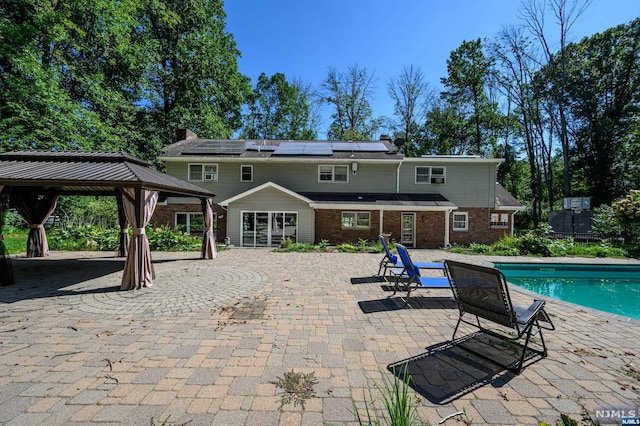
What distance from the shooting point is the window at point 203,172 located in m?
17.7

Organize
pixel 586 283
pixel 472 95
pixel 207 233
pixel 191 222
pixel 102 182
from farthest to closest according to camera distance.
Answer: pixel 472 95, pixel 191 222, pixel 207 233, pixel 586 283, pixel 102 182

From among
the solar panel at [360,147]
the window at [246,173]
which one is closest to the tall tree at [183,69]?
the window at [246,173]

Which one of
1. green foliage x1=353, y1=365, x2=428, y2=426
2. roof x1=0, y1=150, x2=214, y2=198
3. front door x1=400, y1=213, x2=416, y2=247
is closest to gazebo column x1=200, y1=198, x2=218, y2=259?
roof x1=0, y1=150, x2=214, y2=198

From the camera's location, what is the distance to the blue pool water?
22.8ft

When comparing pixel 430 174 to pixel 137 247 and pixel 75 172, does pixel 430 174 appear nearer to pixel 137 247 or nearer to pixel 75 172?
pixel 137 247

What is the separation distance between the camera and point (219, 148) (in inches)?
721

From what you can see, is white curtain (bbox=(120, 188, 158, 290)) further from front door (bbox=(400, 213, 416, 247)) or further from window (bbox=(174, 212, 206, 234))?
front door (bbox=(400, 213, 416, 247))

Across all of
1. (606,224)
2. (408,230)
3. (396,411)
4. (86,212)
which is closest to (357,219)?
(408,230)

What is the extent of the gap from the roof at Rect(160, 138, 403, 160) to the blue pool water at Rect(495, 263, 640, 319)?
31.5ft

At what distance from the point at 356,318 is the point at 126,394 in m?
3.25

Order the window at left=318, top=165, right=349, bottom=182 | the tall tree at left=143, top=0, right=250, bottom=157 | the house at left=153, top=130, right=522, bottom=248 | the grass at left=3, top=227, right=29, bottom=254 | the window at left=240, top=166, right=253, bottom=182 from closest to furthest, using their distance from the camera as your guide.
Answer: the grass at left=3, top=227, right=29, bottom=254
the house at left=153, top=130, right=522, bottom=248
the window at left=240, top=166, right=253, bottom=182
the window at left=318, top=165, right=349, bottom=182
the tall tree at left=143, top=0, right=250, bottom=157

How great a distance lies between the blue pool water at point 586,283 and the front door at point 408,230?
6.16m

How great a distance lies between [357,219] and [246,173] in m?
7.84

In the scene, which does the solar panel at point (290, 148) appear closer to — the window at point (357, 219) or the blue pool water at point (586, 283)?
the window at point (357, 219)
